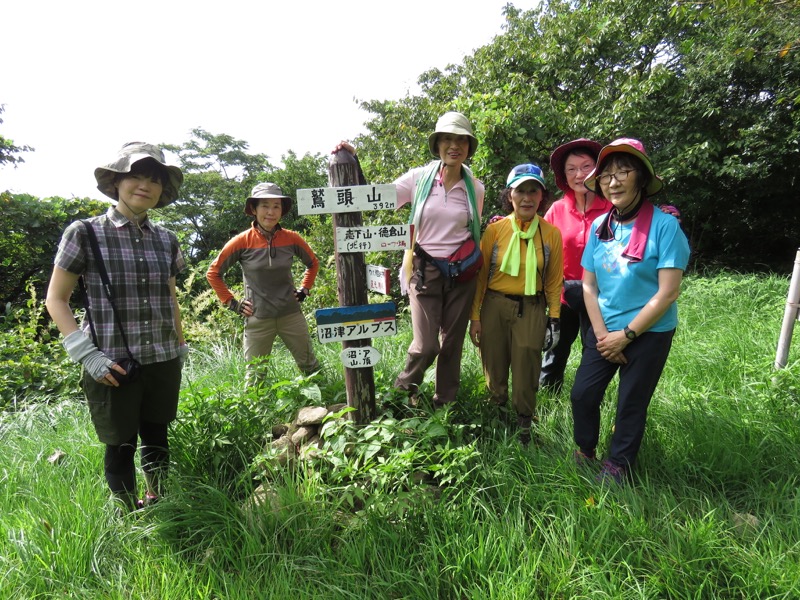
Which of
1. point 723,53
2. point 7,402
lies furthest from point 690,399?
point 723,53

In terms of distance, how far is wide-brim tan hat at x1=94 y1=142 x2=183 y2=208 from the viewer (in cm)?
206

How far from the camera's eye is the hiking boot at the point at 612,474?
2.17 m

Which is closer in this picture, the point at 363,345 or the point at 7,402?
the point at 363,345

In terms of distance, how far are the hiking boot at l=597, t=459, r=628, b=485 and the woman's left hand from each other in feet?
1.68

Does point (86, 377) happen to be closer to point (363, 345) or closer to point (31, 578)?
point (31, 578)

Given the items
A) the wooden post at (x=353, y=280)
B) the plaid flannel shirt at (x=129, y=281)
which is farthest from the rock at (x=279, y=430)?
the plaid flannel shirt at (x=129, y=281)

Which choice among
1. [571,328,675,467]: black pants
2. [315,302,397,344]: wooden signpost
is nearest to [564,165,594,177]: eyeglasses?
[571,328,675,467]: black pants

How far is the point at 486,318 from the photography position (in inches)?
111

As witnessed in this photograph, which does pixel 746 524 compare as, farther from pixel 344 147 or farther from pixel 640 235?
pixel 344 147

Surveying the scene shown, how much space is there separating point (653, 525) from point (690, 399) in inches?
57.8

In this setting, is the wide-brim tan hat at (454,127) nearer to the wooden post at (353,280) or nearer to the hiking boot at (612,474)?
the wooden post at (353,280)

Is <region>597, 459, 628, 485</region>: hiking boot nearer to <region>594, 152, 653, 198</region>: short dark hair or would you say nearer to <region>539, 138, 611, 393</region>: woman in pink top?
<region>539, 138, 611, 393</region>: woman in pink top

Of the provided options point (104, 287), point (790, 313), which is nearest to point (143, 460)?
point (104, 287)

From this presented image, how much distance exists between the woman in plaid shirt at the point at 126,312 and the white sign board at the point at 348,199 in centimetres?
69
